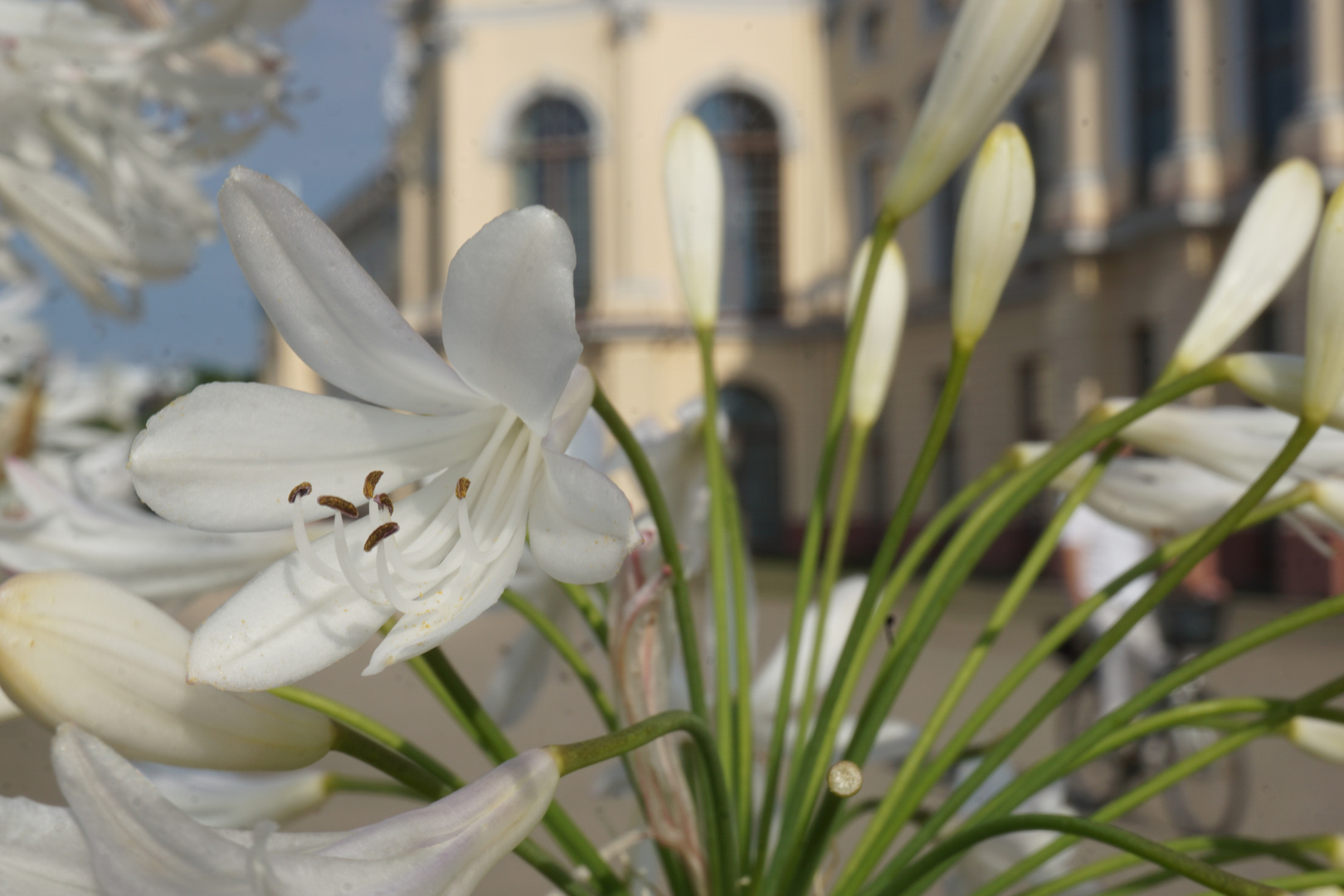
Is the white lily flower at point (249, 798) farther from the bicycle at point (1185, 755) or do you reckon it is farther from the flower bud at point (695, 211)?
the bicycle at point (1185, 755)

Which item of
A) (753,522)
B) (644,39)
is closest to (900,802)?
(753,522)

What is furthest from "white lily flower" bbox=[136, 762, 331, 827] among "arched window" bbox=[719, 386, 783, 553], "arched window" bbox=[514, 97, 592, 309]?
"arched window" bbox=[514, 97, 592, 309]

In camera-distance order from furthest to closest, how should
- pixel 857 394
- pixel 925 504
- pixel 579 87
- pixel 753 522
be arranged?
pixel 579 87 → pixel 753 522 → pixel 925 504 → pixel 857 394

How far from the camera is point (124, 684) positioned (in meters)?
0.35

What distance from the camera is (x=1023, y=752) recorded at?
112 inches

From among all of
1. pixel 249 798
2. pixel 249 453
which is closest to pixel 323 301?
pixel 249 453

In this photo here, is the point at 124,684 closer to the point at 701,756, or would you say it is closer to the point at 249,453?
the point at 249,453

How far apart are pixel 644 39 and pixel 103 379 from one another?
32.9 feet

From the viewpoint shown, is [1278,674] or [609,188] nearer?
[1278,674]

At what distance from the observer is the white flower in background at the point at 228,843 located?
11.4 inches

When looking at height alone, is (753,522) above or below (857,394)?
below

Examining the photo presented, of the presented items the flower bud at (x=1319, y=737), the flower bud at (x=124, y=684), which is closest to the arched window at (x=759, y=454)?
the flower bud at (x=1319, y=737)

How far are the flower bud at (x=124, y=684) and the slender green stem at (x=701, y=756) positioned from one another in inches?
3.9

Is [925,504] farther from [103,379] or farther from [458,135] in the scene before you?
[103,379]
